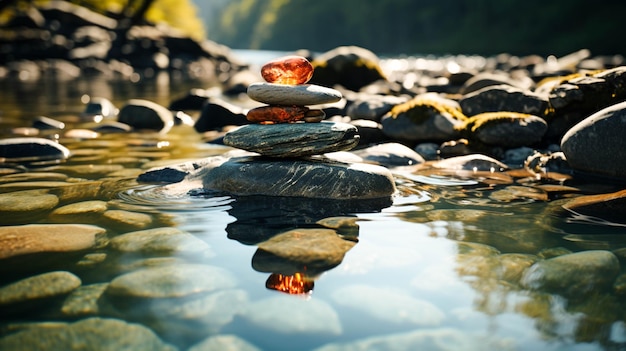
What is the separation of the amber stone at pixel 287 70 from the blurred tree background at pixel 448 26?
4743 cm

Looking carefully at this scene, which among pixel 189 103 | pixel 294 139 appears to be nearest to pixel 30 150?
pixel 294 139

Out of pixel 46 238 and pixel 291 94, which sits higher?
pixel 291 94

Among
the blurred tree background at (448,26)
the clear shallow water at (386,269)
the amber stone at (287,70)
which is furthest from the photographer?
the blurred tree background at (448,26)

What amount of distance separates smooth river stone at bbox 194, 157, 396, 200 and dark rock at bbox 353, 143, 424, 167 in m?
1.59

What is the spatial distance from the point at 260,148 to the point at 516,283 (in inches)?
116

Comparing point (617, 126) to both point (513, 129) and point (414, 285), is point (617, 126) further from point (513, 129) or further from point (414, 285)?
point (414, 285)

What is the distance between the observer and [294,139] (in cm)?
520

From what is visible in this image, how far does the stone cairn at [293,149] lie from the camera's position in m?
4.96

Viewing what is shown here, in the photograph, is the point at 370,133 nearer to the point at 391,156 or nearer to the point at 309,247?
the point at 391,156

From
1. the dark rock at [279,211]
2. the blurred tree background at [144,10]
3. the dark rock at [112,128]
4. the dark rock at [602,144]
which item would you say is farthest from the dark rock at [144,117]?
the blurred tree background at [144,10]

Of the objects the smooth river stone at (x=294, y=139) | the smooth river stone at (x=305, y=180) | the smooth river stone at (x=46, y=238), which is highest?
the smooth river stone at (x=294, y=139)

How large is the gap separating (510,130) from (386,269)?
15.0 ft

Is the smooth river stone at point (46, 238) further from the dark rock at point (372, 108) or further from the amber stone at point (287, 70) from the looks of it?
the dark rock at point (372, 108)

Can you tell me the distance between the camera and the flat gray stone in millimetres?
2348
